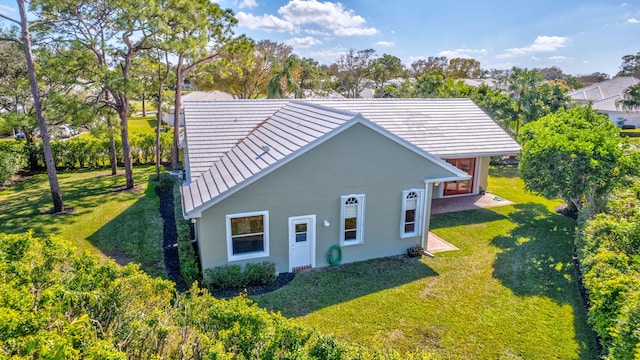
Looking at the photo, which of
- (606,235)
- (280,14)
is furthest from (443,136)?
(280,14)

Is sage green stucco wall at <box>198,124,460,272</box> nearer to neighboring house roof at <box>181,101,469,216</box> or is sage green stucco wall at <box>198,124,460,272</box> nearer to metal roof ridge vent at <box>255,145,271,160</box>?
neighboring house roof at <box>181,101,469,216</box>

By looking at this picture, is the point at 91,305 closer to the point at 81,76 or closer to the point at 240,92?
the point at 81,76

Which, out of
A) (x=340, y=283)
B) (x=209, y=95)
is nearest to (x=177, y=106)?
(x=340, y=283)

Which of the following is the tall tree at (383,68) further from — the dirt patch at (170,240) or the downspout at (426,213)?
the downspout at (426,213)

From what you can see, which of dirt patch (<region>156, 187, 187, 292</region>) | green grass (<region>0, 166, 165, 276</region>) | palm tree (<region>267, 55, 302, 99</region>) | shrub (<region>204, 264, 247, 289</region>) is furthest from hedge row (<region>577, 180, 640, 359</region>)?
palm tree (<region>267, 55, 302, 99</region>)

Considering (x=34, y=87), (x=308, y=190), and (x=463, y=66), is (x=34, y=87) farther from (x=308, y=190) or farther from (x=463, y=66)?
(x=463, y=66)

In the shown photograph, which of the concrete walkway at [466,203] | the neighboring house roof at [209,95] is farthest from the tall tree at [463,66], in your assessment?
the concrete walkway at [466,203]
